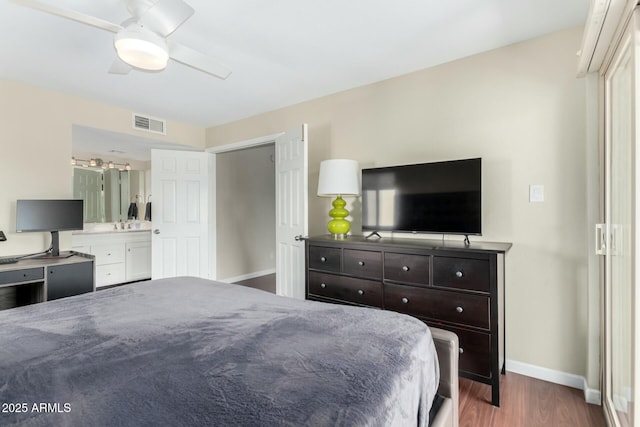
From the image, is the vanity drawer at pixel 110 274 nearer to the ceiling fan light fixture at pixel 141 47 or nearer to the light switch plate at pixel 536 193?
the ceiling fan light fixture at pixel 141 47

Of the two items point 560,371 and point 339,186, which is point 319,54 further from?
point 560,371

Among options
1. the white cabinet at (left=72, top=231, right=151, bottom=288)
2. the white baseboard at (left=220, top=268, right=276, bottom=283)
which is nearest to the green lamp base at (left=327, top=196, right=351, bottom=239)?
the white baseboard at (left=220, top=268, right=276, bottom=283)

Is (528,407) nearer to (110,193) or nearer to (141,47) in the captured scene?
(141,47)

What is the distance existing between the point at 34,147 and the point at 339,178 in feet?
10.2

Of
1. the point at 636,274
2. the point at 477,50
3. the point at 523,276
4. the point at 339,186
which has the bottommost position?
the point at 523,276

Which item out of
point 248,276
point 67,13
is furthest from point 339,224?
point 248,276

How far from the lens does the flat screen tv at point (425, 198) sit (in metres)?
2.29

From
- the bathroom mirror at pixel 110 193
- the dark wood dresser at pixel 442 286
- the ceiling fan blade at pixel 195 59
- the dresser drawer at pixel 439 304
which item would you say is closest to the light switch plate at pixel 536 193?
the dark wood dresser at pixel 442 286

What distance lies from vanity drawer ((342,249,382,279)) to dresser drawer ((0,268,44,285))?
2666 millimetres

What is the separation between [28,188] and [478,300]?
4.17 meters

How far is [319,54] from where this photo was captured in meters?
2.58

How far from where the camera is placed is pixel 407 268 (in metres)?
2.26

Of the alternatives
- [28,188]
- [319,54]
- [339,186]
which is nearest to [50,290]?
[28,188]

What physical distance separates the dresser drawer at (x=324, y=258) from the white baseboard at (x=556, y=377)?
1.50 metres
